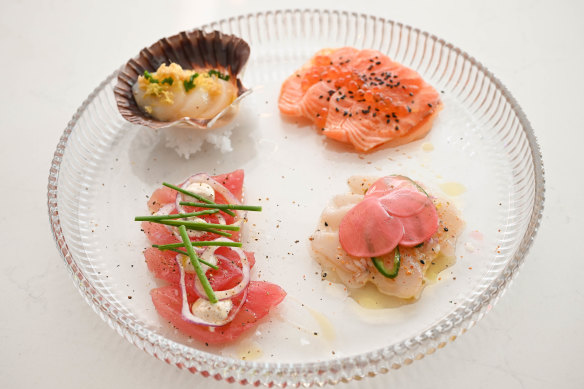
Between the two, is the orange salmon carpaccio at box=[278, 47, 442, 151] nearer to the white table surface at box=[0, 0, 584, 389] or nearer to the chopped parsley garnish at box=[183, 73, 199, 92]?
the chopped parsley garnish at box=[183, 73, 199, 92]

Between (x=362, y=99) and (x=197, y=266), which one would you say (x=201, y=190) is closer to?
(x=197, y=266)

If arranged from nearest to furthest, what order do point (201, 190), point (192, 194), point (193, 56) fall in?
1. point (192, 194)
2. point (201, 190)
3. point (193, 56)

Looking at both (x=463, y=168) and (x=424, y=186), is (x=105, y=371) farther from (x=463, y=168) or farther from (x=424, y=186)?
(x=463, y=168)

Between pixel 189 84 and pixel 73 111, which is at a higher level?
pixel 189 84

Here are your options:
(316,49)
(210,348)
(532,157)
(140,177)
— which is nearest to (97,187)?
(140,177)

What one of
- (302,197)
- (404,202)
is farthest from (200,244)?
(404,202)
